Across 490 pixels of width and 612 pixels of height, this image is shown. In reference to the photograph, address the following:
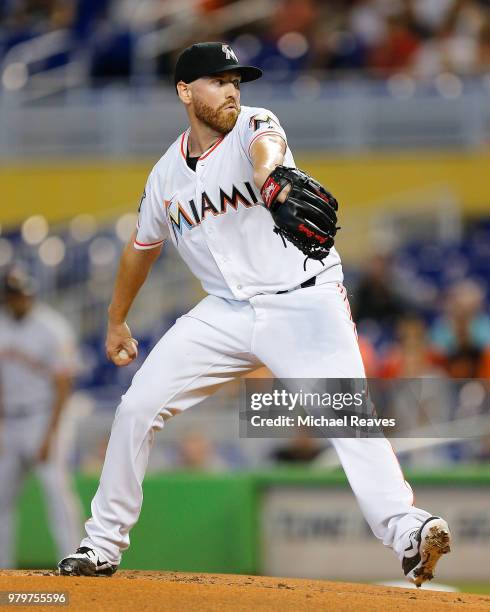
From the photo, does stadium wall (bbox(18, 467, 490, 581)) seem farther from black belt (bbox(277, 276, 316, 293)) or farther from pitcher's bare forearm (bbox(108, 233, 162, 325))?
black belt (bbox(277, 276, 316, 293))

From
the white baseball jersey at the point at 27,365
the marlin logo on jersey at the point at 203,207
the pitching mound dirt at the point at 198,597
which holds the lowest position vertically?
the pitching mound dirt at the point at 198,597

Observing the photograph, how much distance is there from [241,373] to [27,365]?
4637 mm

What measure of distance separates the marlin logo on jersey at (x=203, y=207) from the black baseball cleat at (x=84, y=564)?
1.33m

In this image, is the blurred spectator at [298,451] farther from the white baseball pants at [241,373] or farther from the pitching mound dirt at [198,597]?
the pitching mound dirt at [198,597]

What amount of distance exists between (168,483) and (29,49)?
743 centimetres

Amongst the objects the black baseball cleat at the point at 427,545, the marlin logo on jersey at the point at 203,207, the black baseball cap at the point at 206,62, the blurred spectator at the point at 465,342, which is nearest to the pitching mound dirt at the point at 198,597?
the black baseball cleat at the point at 427,545

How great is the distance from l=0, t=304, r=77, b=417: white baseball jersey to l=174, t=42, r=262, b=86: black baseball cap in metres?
4.69

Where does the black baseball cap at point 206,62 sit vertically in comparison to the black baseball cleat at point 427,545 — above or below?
above

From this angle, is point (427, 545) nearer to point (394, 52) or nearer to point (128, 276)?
point (128, 276)

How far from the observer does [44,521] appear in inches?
394

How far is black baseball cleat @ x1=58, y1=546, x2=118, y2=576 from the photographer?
5090 mm

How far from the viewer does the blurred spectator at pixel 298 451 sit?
10.1m

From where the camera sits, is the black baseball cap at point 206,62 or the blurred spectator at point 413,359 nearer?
the black baseball cap at point 206,62

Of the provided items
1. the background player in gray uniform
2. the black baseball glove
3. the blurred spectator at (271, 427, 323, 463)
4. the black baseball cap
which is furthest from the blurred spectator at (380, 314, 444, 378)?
the black baseball glove
